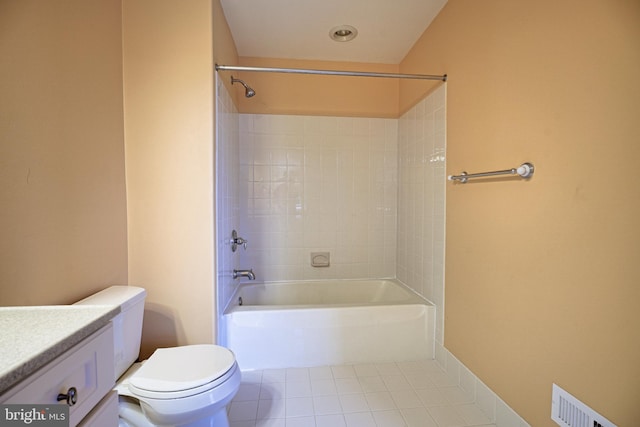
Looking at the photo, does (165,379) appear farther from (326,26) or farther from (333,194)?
(326,26)

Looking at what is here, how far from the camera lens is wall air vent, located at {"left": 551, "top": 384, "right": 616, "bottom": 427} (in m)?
0.95

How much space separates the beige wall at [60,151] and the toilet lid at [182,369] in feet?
1.49

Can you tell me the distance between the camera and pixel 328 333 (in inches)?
77.2

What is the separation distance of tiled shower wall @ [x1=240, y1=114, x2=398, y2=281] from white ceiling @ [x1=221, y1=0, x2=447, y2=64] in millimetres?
554

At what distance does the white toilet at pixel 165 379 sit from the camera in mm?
1094

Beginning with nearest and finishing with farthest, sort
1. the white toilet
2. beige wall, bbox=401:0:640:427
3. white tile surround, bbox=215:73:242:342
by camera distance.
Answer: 1. beige wall, bbox=401:0:640:427
2. the white toilet
3. white tile surround, bbox=215:73:242:342

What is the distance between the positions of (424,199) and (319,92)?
1.38 meters

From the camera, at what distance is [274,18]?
200 centimetres

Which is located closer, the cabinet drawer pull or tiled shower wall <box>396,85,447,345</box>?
the cabinet drawer pull

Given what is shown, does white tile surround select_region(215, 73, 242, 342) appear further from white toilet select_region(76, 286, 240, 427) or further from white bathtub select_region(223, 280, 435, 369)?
white toilet select_region(76, 286, 240, 427)

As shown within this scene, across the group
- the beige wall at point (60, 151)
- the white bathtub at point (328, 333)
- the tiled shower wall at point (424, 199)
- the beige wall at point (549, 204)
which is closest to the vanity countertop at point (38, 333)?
the beige wall at point (60, 151)

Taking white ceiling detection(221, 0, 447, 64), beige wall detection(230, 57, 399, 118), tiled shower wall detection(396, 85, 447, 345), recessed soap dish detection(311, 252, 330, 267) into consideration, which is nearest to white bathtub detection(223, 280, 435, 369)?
tiled shower wall detection(396, 85, 447, 345)
